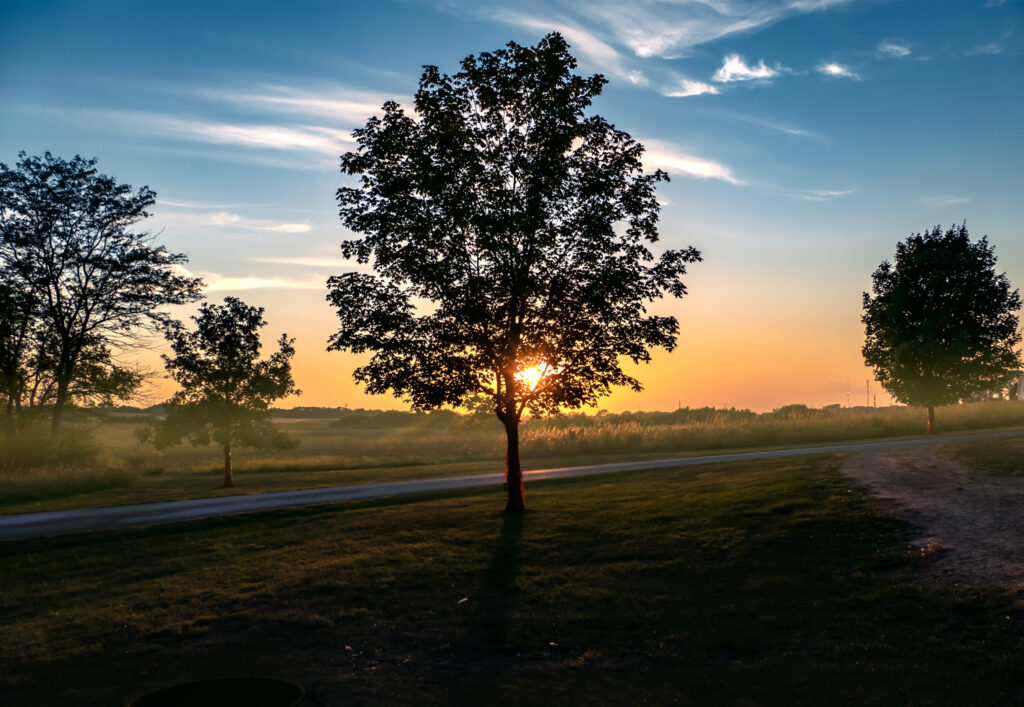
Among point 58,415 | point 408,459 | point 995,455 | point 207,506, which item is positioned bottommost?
point 408,459

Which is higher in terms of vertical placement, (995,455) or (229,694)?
(995,455)

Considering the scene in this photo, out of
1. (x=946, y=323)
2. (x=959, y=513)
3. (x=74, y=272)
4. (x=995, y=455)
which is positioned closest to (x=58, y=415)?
(x=74, y=272)

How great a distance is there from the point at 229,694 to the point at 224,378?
24753 mm

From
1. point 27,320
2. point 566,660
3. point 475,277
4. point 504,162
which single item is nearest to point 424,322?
point 475,277

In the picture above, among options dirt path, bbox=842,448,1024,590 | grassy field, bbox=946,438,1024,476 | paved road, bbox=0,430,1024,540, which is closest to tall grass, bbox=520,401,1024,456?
paved road, bbox=0,430,1024,540

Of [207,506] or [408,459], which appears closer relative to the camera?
[207,506]

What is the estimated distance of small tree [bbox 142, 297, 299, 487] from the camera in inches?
1200

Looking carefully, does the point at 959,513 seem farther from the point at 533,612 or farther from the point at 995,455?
the point at 995,455

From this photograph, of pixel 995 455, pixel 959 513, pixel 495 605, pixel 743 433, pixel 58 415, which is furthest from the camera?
pixel 743 433

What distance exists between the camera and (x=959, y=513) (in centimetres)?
1279

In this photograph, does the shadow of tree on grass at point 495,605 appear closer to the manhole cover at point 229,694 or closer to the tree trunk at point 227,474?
the manhole cover at point 229,694

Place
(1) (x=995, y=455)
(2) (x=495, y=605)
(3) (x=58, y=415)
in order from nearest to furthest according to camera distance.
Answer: (2) (x=495, y=605) → (1) (x=995, y=455) → (3) (x=58, y=415)

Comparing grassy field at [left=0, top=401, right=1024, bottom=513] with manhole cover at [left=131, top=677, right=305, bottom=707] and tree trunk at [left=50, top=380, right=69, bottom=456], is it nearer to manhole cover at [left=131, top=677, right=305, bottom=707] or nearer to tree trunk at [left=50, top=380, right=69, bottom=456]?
tree trunk at [left=50, top=380, right=69, bottom=456]

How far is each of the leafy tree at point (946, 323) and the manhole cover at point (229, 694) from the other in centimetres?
3792
